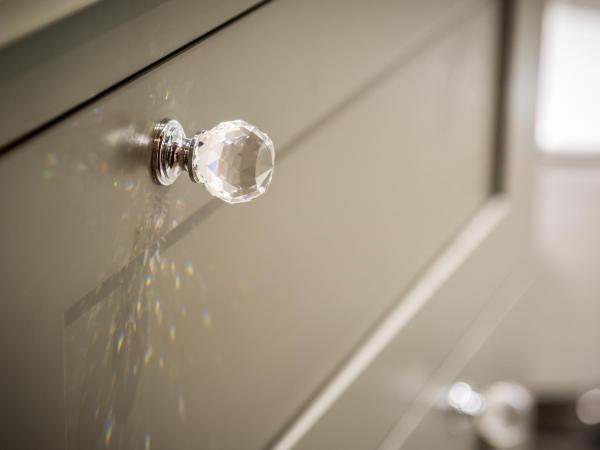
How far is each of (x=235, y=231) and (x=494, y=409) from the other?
431mm

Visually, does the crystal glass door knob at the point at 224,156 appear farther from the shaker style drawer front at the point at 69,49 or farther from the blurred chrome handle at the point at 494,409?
Result: the blurred chrome handle at the point at 494,409

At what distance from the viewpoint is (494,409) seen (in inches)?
28.8

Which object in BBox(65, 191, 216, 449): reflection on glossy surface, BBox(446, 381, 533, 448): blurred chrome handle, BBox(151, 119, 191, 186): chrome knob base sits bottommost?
BBox(65, 191, 216, 449): reflection on glossy surface

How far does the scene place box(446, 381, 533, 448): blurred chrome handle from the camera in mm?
692

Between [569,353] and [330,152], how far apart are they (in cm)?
90

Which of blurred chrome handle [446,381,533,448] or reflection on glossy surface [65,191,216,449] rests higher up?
blurred chrome handle [446,381,533,448]

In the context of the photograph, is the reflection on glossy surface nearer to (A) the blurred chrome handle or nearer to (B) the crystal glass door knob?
(B) the crystal glass door knob

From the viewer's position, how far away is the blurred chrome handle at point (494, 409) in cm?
69

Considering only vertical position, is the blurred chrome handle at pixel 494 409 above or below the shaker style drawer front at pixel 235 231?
above

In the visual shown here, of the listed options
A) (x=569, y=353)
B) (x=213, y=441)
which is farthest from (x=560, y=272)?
(x=213, y=441)

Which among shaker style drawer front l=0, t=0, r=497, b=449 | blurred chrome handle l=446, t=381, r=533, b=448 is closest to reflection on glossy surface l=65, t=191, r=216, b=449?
shaker style drawer front l=0, t=0, r=497, b=449

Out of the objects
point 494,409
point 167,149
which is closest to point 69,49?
point 167,149

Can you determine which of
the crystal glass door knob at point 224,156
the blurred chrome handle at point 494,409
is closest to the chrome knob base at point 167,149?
the crystal glass door knob at point 224,156

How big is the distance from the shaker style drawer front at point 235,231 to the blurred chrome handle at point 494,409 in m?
0.14
